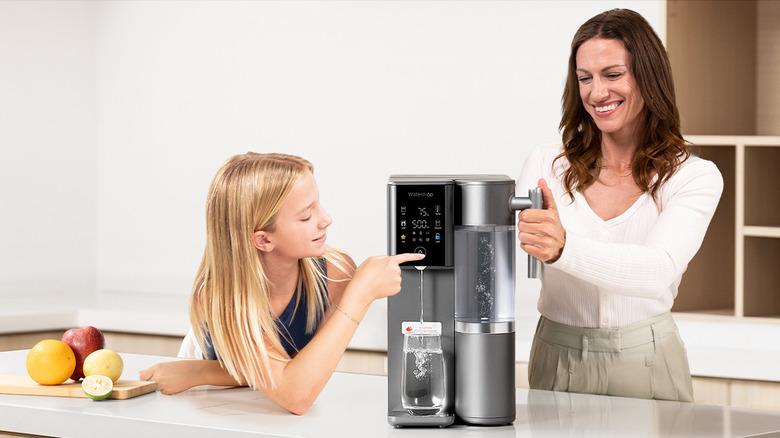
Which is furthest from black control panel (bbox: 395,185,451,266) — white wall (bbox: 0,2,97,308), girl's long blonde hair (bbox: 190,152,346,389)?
white wall (bbox: 0,2,97,308)

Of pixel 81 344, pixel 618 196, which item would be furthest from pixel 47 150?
pixel 618 196

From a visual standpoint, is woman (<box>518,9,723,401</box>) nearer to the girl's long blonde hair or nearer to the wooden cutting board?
the girl's long blonde hair

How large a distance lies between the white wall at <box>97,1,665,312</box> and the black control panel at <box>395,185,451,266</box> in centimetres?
150

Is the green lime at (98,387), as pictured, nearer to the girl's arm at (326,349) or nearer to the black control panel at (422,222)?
the girl's arm at (326,349)

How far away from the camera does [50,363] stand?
1761 mm

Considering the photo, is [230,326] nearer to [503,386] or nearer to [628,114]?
[503,386]

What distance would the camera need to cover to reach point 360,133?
365 cm

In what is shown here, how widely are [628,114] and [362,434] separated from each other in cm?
76

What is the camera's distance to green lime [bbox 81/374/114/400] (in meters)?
1.69

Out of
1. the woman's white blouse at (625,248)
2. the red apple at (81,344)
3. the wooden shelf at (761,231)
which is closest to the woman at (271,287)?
the red apple at (81,344)

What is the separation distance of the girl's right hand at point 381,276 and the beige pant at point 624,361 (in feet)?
1.55

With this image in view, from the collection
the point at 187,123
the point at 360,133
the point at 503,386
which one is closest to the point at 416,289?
the point at 503,386

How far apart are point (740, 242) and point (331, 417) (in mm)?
1506

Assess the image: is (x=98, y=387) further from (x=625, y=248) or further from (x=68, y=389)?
(x=625, y=248)
